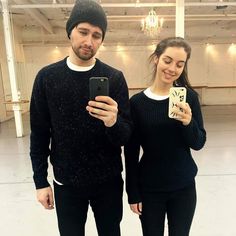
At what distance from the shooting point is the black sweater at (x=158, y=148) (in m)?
1.19

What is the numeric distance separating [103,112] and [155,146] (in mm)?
394

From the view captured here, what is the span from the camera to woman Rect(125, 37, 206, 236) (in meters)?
1.19

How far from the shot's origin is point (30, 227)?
2174 mm

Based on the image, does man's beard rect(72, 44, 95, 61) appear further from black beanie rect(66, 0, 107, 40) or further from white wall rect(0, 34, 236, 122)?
white wall rect(0, 34, 236, 122)

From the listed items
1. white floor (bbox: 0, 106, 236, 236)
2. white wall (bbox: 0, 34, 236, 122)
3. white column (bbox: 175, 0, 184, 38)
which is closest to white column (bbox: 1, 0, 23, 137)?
white floor (bbox: 0, 106, 236, 236)

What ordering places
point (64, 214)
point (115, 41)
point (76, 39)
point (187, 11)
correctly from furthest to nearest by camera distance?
point (115, 41) < point (187, 11) < point (64, 214) < point (76, 39)

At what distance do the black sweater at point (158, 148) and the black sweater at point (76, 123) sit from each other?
102 millimetres

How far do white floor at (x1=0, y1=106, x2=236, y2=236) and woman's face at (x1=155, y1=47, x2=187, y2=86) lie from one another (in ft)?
4.62

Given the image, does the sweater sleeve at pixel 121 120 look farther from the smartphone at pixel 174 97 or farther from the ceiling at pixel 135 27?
the ceiling at pixel 135 27

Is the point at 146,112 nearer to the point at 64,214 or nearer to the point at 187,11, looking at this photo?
the point at 64,214

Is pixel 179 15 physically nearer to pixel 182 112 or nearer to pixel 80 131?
pixel 182 112

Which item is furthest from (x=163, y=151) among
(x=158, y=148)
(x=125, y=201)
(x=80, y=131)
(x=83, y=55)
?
(x=125, y=201)

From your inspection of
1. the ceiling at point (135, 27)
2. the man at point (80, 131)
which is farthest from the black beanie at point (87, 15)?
the ceiling at point (135, 27)

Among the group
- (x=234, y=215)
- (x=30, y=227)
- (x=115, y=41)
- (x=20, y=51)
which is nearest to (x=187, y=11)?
(x=115, y=41)
